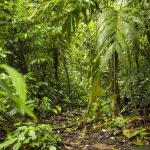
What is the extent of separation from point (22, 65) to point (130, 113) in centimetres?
206

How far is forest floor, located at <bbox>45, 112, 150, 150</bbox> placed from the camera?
3.47 m

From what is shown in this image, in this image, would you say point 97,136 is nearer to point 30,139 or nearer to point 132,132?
point 132,132

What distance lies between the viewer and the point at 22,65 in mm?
5477

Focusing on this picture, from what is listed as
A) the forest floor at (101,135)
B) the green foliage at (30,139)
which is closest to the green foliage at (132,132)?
the forest floor at (101,135)

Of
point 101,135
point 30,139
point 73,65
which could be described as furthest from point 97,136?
point 73,65

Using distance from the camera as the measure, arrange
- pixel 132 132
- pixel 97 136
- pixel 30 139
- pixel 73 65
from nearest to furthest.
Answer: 1. pixel 30 139
2. pixel 132 132
3. pixel 97 136
4. pixel 73 65

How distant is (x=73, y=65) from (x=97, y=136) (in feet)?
11.5

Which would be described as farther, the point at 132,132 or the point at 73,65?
the point at 73,65

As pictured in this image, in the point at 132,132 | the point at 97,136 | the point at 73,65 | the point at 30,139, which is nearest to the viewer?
the point at 30,139

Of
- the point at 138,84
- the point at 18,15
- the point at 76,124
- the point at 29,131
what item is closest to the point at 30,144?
the point at 29,131

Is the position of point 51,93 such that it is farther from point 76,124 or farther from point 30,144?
point 30,144

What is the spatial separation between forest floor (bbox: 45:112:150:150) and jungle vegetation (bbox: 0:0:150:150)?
0.04m

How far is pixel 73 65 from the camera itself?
725 centimetres

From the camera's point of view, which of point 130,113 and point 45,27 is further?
point 45,27
